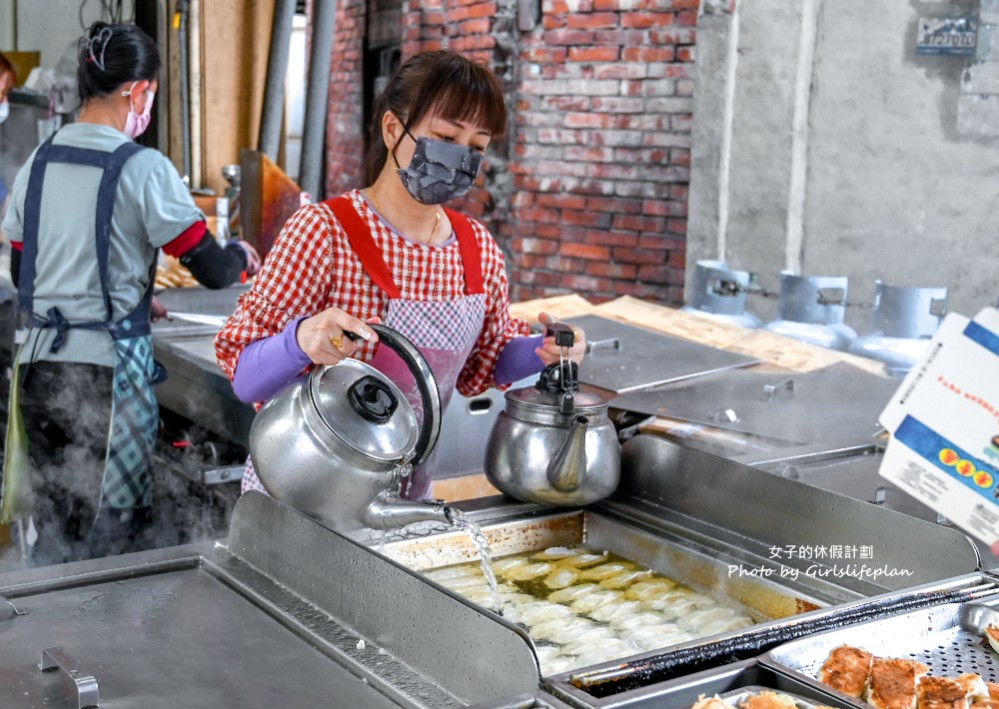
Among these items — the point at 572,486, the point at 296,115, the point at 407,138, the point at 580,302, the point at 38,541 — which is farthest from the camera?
the point at 296,115

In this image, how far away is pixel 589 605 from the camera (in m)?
1.97

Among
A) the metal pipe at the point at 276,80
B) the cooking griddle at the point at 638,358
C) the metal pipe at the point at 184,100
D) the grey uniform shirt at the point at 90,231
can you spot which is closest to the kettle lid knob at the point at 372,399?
the cooking griddle at the point at 638,358

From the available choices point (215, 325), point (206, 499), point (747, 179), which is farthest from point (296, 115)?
point (206, 499)

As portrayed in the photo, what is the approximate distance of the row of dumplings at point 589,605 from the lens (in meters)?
1.84

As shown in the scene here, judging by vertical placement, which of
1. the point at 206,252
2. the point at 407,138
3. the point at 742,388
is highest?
the point at 407,138

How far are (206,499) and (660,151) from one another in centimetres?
325

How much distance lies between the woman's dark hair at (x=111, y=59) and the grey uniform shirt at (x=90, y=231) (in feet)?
0.38

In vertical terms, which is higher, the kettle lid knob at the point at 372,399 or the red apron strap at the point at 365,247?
the red apron strap at the point at 365,247

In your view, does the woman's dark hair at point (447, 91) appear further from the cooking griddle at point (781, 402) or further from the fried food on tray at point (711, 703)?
the fried food on tray at point (711, 703)

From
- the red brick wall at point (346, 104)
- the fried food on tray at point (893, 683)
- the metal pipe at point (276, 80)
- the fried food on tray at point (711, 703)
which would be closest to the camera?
the fried food on tray at point (711, 703)

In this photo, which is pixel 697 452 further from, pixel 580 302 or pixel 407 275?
pixel 580 302

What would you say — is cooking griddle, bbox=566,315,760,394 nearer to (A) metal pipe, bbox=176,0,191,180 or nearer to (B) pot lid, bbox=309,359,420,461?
(B) pot lid, bbox=309,359,420,461

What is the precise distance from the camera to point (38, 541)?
11.4ft

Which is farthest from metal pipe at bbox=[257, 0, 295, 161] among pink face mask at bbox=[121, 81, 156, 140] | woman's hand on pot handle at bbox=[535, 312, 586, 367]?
woman's hand on pot handle at bbox=[535, 312, 586, 367]
